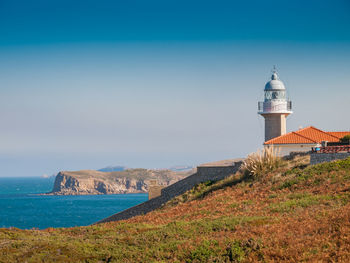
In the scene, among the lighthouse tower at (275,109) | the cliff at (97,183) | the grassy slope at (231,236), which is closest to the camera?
the grassy slope at (231,236)

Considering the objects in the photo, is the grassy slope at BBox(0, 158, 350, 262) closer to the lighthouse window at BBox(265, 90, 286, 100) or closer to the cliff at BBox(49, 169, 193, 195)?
the lighthouse window at BBox(265, 90, 286, 100)

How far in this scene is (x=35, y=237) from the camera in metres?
14.6

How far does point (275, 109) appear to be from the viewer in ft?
120

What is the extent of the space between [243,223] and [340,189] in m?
5.24

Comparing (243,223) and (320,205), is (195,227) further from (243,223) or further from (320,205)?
(320,205)

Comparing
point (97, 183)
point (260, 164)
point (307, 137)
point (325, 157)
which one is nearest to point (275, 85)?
point (307, 137)

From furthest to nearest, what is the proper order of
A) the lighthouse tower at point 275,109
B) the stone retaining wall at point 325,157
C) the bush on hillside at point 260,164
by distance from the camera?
the lighthouse tower at point 275,109, the bush on hillside at point 260,164, the stone retaining wall at point 325,157

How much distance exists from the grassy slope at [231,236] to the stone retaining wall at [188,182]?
7.52m

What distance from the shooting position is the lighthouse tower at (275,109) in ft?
120

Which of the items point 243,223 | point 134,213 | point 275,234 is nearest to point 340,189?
point 243,223

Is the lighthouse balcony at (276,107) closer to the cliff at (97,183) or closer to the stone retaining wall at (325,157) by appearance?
the stone retaining wall at (325,157)

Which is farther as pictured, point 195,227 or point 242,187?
point 242,187

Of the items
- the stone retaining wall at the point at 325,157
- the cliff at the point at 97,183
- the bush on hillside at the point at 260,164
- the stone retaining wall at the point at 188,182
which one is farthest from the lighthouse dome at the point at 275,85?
the cliff at the point at 97,183

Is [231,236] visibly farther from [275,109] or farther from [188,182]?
[275,109]
